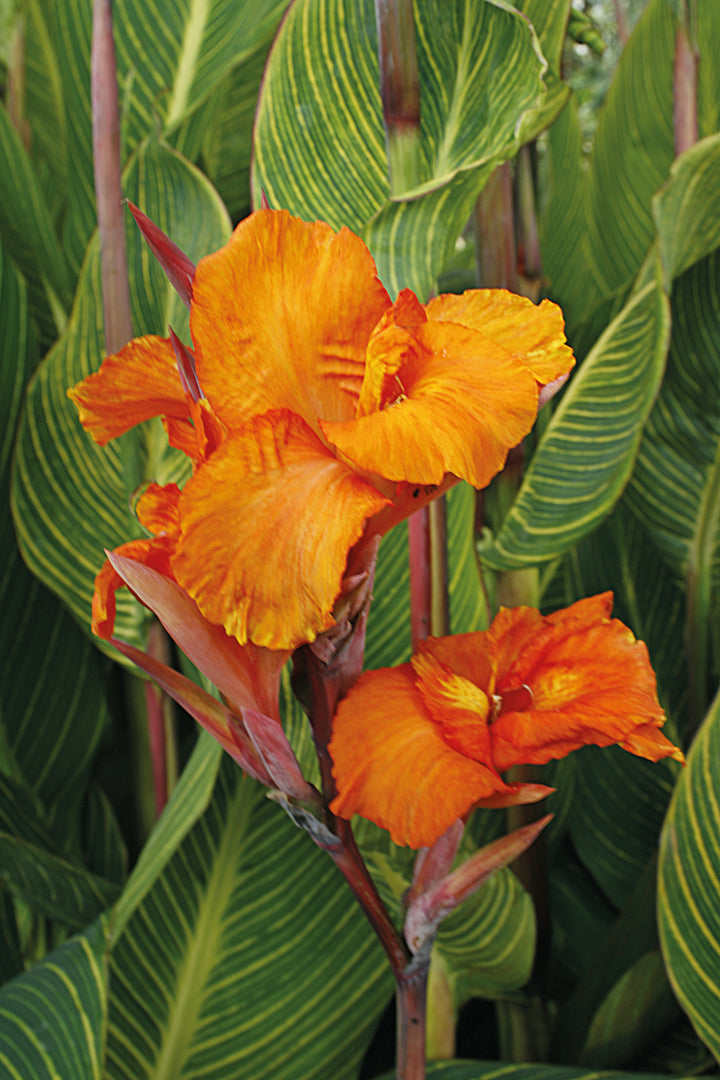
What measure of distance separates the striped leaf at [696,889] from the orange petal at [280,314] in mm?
289

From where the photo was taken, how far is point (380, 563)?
52cm

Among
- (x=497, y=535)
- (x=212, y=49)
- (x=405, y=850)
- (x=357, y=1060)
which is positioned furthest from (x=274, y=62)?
(x=357, y=1060)

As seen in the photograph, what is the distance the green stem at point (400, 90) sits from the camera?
0.36 m

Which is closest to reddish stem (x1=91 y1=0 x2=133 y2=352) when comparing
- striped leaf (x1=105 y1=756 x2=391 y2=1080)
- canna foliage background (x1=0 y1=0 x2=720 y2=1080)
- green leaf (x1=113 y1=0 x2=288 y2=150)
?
canna foliage background (x1=0 y1=0 x2=720 y2=1080)

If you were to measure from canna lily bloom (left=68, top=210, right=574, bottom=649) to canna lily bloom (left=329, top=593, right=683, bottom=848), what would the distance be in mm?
54

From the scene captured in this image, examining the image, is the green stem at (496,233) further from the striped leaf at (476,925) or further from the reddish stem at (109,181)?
the striped leaf at (476,925)

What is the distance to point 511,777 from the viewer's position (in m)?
0.55

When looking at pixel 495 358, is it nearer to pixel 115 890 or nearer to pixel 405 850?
pixel 405 850

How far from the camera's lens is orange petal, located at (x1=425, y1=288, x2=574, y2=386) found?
0.24 meters

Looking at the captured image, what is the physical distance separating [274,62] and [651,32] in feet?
1.23

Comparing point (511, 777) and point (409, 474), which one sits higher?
point (409, 474)

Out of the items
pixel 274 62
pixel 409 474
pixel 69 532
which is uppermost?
pixel 274 62

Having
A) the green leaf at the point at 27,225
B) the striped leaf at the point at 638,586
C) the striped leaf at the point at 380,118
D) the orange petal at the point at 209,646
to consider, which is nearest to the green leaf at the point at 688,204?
the striped leaf at the point at 380,118

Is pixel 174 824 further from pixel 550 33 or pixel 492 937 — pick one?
pixel 550 33
